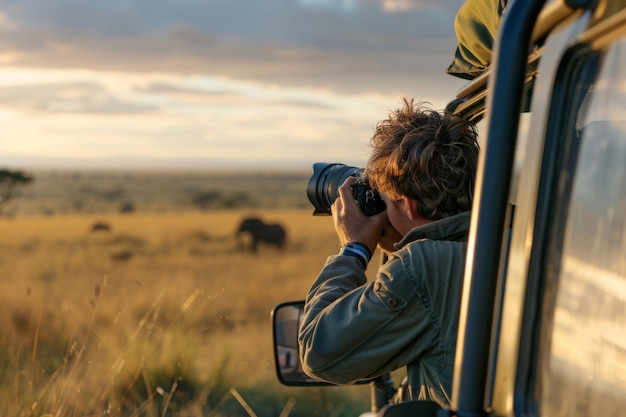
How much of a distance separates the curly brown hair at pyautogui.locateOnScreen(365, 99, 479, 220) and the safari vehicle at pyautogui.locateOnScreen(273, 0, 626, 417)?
73 cm

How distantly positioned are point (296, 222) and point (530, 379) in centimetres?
2110

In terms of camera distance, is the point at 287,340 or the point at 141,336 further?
the point at 141,336

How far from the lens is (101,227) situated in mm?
24953

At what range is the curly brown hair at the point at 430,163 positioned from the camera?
207 centimetres

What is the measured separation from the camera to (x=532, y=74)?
1.79 meters

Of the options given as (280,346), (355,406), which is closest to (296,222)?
(355,406)

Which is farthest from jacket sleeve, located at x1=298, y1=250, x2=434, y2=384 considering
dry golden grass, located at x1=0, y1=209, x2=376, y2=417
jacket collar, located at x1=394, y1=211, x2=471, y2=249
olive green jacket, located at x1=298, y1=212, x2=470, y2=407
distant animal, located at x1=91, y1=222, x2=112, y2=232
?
distant animal, located at x1=91, y1=222, x2=112, y2=232

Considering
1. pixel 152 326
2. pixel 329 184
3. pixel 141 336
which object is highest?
pixel 329 184

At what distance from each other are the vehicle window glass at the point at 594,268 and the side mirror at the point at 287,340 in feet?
4.72

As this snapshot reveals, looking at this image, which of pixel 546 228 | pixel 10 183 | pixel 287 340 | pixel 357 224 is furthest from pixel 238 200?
pixel 546 228

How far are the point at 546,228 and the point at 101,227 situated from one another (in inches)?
958

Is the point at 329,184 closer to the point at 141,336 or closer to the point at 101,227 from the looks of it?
the point at 141,336

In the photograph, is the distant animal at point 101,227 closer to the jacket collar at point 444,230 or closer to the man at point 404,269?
the man at point 404,269

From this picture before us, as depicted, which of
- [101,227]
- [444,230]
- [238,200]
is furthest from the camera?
[238,200]
